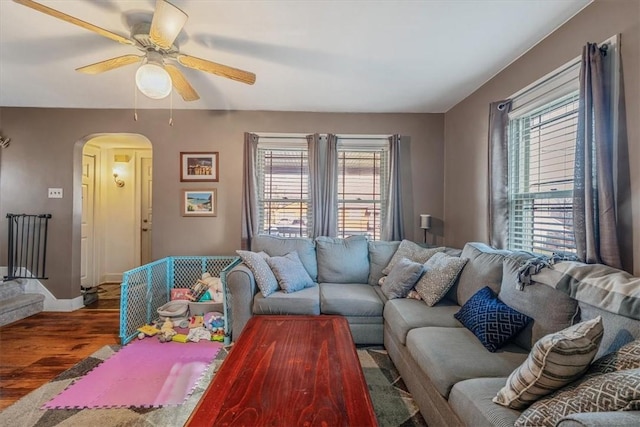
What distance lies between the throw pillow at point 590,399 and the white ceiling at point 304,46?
Result: 6.70ft

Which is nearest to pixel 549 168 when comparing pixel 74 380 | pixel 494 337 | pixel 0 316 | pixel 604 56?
pixel 604 56

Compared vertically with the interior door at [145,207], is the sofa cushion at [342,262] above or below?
below

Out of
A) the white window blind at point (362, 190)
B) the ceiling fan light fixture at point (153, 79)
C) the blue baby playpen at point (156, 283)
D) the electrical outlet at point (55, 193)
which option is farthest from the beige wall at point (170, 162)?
the ceiling fan light fixture at point (153, 79)

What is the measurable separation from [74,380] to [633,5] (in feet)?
14.1

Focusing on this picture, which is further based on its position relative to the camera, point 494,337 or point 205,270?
point 205,270

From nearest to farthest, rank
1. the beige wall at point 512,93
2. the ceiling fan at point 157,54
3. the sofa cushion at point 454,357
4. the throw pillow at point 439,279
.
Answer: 1. the sofa cushion at point 454,357
2. the beige wall at point 512,93
3. the ceiling fan at point 157,54
4. the throw pillow at point 439,279

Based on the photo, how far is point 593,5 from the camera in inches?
71.7

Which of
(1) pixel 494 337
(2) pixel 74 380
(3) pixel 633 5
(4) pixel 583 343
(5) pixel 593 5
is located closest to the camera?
(4) pixel 583 343

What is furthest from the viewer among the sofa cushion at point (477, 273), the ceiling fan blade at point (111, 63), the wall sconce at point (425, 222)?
the wall sconce at point (425, 222)

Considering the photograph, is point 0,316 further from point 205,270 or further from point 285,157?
point 285,157

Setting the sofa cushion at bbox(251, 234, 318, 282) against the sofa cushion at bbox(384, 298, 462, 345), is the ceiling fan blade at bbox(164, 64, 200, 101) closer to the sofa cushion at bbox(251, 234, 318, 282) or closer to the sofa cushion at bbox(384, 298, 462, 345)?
the sofa cushion at bbox(251, 234, 318, 282)

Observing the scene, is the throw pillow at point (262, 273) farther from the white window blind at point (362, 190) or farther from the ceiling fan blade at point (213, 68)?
the ceiling fan blade at point (213, 68)

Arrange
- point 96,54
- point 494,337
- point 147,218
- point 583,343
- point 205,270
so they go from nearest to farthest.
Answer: point 583,343, point 494,337, point 96,54, point 205,270, point 147,218

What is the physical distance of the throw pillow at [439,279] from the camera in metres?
2.46
